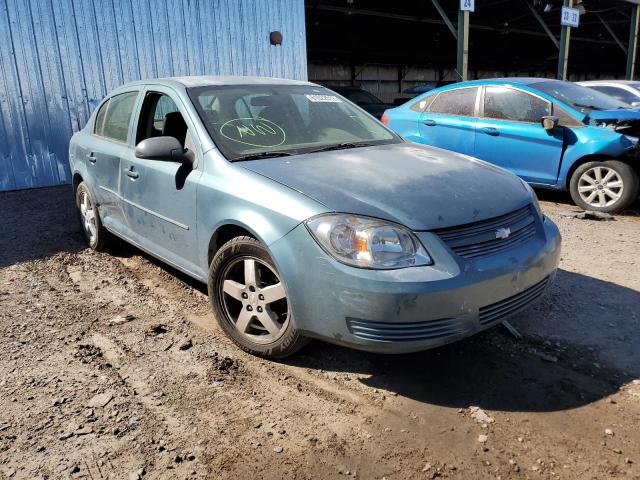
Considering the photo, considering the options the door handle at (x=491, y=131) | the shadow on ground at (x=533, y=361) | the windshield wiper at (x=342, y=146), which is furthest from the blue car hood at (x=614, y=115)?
the windshield wiper at (x=342, y=146)

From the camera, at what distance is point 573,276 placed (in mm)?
4109

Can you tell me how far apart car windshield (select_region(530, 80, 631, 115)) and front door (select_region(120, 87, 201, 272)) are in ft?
15.3

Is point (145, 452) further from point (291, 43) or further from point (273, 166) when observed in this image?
point (291, 43)

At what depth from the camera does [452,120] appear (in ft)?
22.5

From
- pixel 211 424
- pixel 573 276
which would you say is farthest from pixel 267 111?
pixel 573 276

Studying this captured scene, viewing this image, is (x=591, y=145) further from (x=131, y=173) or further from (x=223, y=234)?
(x=131, y=173)

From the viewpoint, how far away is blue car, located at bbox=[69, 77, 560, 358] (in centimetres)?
238

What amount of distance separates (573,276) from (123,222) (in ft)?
11.8

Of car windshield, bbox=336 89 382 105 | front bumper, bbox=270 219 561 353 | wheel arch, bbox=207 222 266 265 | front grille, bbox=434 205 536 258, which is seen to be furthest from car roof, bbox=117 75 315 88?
car windshield, bbox=336 89 382 105

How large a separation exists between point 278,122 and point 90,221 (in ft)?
8.11

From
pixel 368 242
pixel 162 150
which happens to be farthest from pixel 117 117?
pixel 368 242

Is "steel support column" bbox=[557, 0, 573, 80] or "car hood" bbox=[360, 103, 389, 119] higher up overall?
"steel support column" bbox=[557, 0, 573, 80]

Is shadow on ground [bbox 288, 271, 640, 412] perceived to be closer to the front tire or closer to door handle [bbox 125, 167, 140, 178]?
the front tire

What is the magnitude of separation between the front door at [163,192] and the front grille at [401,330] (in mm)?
1321
